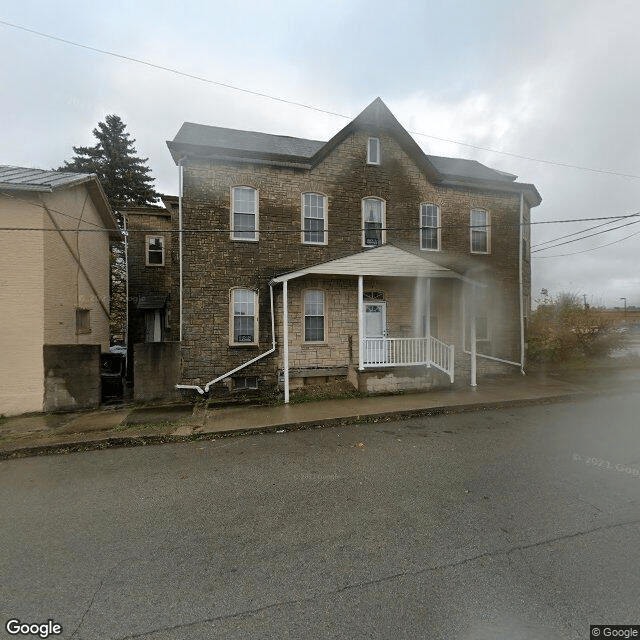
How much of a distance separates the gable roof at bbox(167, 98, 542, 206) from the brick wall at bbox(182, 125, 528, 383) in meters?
0.23

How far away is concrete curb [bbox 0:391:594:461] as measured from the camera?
6.05 meters

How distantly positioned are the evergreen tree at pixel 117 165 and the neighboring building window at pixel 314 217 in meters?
24.6

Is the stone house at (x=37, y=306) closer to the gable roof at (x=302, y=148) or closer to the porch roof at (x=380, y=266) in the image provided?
the gable roof at (x=302, y=148)

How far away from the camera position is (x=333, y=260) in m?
9.72

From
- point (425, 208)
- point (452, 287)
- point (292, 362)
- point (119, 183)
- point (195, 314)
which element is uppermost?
point (119, 183)

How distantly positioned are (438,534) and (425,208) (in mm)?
11141

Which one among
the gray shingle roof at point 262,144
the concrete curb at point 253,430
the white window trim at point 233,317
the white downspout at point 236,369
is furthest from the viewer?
the gray shingle roof at point 262,144

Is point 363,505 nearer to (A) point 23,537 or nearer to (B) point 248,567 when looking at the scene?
(B) point 248,567

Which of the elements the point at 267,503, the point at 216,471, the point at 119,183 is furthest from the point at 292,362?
the point at 119,183

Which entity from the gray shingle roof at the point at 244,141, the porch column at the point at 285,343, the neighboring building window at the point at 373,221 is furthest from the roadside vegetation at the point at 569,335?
the gray shingle roof at the point at 244,141

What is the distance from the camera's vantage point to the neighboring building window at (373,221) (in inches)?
454

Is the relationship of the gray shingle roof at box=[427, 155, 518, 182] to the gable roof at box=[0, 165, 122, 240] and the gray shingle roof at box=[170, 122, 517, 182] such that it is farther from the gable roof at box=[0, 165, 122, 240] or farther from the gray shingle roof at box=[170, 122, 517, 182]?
the gable roof at box=[0, 165, 122, 240]

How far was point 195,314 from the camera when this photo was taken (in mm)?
10055

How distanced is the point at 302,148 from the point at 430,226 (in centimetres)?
536
